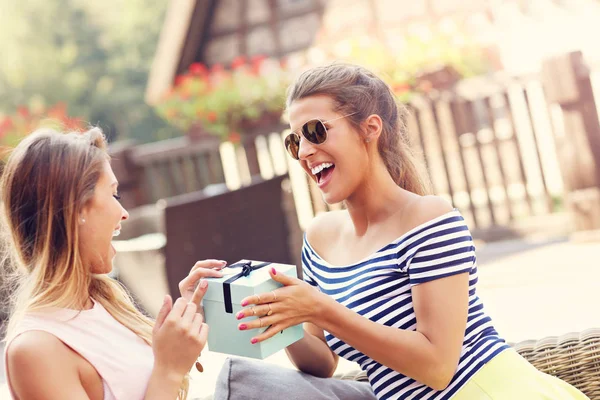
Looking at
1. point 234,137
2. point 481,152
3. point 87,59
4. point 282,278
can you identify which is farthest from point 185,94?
point 87,59

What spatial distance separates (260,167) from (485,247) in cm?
210

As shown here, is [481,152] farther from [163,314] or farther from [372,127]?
[163,314]

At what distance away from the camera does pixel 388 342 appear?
5.35 feet

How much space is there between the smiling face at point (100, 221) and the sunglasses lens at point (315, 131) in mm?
499

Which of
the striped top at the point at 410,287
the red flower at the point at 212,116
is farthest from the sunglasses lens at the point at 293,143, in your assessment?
the red flower at the point at 212,116

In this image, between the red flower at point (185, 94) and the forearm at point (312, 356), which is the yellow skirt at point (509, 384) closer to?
the forearm at point (312, 356)

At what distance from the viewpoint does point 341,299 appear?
73.4 inches

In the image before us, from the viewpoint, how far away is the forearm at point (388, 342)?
5.32ft

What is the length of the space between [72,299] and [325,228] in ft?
2.54

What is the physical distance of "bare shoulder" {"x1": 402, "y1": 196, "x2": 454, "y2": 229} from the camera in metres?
1.75

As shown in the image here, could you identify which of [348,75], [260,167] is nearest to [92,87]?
[260,167]

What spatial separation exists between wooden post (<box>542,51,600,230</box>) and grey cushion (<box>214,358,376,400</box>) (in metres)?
3.63

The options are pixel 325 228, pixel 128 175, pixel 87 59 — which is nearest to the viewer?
pixel 325 228

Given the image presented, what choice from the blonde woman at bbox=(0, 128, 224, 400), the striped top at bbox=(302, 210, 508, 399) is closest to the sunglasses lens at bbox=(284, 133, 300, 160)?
the striped top at bbox=(302, 210, 508, 399)
